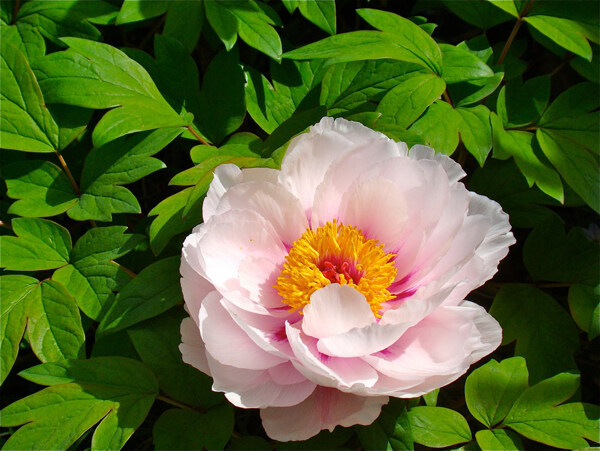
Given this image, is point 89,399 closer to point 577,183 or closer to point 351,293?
point 351,293

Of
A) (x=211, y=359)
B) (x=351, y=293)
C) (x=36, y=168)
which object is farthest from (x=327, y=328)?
(x=36, y=168)

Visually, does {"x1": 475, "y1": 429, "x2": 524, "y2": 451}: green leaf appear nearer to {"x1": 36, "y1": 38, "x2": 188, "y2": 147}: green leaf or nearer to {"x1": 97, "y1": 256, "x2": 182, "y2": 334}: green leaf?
{"x1": 97, "y1": 256, "x2": 182, "y2": 334}: green leaf

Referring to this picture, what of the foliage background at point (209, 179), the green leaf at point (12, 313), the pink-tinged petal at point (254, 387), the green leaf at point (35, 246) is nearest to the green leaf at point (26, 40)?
the foliage background at point (209, 179)

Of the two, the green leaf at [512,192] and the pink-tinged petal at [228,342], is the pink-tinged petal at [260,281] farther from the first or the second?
the green leaf at [512,192]

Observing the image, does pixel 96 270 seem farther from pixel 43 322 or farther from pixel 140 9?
pixel 140 9

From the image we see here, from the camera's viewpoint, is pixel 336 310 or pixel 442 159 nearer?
pixel 336 310

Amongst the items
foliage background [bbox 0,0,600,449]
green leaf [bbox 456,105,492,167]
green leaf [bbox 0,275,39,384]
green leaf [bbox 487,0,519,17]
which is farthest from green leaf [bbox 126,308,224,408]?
green leaf [bbox 487,0,519,17]

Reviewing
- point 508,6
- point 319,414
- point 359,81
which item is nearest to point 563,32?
point 508,6
